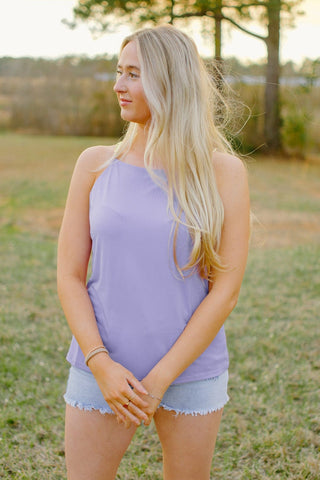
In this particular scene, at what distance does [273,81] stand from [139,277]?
590 inches

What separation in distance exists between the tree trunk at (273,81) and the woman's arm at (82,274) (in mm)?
10638

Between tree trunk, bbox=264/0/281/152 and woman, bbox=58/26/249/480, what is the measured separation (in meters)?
10.6

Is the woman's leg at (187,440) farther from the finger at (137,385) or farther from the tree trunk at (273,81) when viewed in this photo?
the tree trunk at (273,81)

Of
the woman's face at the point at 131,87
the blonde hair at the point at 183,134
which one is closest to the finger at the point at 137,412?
the blonde hair at the point at 183,134

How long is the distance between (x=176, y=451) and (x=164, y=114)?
0.95 metres

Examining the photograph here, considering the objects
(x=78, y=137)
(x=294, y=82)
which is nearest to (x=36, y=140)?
(x=78, y=137)

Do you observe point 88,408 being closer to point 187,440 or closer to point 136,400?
point 136,400

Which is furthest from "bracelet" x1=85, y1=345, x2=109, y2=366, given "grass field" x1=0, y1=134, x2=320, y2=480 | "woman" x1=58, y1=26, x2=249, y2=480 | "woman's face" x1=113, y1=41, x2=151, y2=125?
"grass field" x1=0, y1=134, x2=320, y2=480

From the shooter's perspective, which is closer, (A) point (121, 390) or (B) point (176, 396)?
(A) point (121, 390)

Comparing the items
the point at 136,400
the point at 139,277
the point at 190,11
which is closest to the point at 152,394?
the point at 136,400

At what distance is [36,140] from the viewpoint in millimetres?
21719

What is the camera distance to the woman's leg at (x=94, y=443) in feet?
4.71

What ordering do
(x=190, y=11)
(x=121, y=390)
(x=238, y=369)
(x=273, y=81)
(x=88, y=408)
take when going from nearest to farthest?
(x=121, y=390) → (x=88, y=408) → (x=238, y=369) → (x=190, y=11) → (x=273, y=81)

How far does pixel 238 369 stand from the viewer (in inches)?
137
